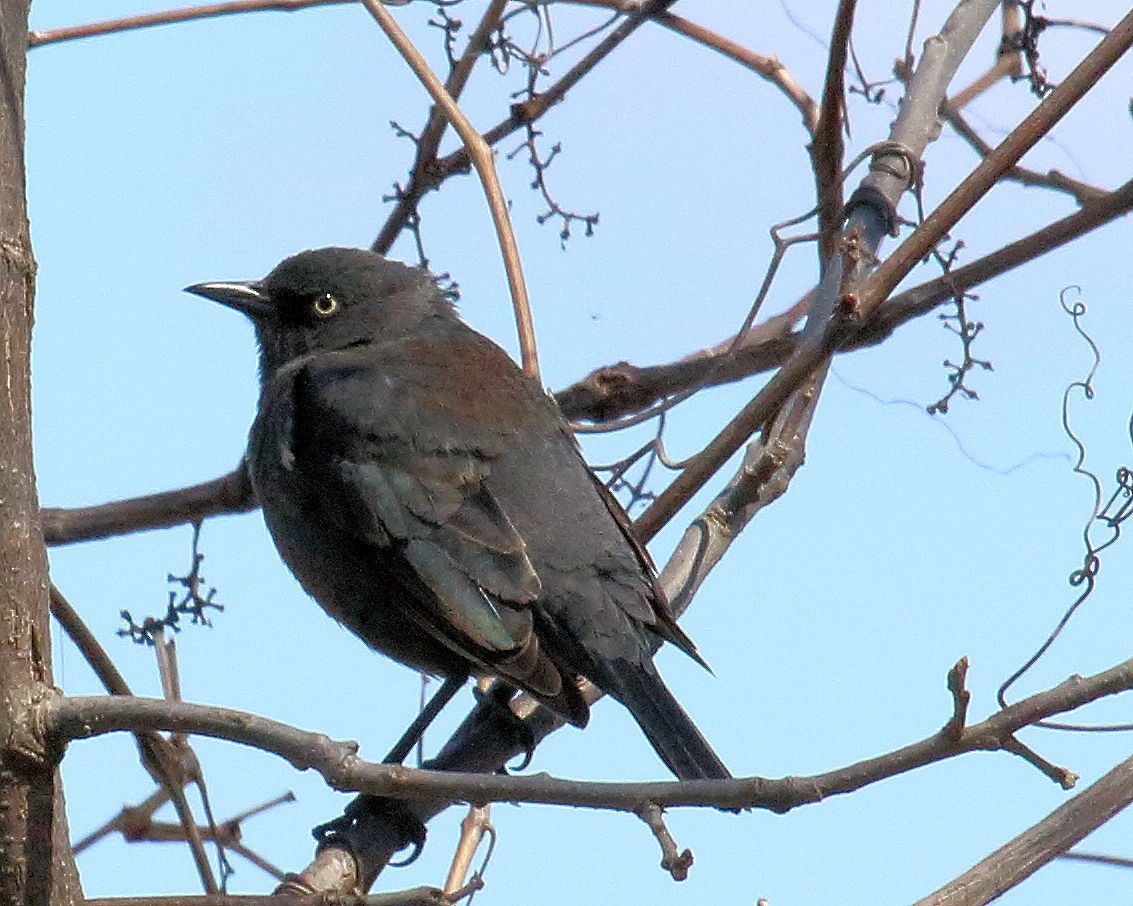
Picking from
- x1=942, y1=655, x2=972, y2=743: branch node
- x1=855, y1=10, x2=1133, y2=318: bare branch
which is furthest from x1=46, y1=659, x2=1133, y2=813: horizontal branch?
x1=855, y1=10, x2=1133, y2=318: bare branch

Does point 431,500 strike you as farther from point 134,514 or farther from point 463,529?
point 134,514

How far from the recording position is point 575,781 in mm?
2154

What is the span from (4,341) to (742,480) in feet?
7.27

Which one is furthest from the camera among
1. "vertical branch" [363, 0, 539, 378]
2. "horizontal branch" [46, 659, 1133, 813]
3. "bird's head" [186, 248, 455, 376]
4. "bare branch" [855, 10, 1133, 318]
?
"bird's head" [186, 248, 455, 376]

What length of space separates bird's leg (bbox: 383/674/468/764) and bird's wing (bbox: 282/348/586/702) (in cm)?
43

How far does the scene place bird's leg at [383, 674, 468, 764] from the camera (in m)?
4.98

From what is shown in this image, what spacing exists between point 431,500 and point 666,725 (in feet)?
3.32

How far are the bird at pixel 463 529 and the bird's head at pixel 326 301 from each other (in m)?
0.26

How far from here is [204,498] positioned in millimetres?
4887

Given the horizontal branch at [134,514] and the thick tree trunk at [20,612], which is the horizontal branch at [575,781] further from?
the horizontal branch at [134,514]

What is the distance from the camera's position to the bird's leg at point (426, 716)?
4.98m

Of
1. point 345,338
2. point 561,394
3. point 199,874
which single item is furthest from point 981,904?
point 345,338

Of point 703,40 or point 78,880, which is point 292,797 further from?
point 703,40

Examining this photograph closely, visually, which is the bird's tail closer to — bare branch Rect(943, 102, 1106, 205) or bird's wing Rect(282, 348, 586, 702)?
bird's wing Rect(282, 348, 586, 702)
